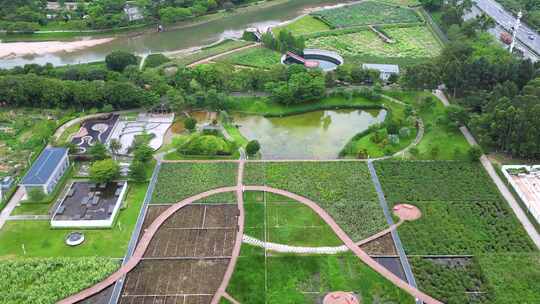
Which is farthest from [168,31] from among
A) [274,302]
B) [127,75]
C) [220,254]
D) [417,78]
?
[274,302]

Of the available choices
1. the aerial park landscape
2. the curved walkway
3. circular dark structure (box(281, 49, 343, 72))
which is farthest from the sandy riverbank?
the curved walkway

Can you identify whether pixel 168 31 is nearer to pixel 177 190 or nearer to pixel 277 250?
pixel 177 190

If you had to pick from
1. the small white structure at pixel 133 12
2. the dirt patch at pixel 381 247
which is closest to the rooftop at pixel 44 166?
the dirt patch at pixel 381 247

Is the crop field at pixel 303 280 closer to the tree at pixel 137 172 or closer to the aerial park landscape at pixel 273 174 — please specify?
the aerial park landscape at pixel 273 174

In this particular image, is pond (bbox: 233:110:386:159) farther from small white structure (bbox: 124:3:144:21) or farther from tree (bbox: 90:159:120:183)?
small white structure (bbox: 124:3:144:21)

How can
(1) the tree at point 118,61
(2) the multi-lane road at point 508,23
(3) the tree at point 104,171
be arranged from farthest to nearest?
(2) the multi-lane road at point 508,23
(1) the tree at point 118,61
(3) the tree at point 104,171

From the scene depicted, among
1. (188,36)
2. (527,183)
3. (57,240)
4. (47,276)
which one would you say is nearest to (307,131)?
(527,183)

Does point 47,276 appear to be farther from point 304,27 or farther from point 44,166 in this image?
point 304,27
